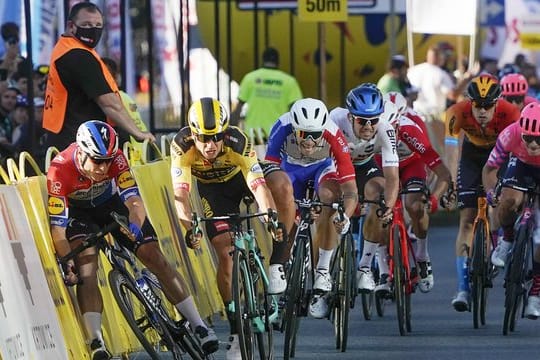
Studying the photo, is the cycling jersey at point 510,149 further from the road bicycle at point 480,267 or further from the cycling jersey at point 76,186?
the cycling jersey at point 76,186

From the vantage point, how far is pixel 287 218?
12422 mm

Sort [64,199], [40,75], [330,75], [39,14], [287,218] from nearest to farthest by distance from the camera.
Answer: [64,199], [287,218], [40,75], [39,14], [330,75]

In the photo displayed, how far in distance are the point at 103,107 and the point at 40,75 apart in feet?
18.4

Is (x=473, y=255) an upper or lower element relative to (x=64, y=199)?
lower

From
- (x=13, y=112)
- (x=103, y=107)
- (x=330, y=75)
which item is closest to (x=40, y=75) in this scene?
(x=13, y=112)

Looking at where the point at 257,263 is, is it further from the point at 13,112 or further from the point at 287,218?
the point at 13,112

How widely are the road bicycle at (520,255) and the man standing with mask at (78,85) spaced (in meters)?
2.96

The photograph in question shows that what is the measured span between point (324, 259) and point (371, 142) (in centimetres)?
132

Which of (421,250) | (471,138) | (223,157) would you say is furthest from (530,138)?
(223,157)

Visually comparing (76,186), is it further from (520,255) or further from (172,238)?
(520,255)

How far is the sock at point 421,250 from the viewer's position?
14796 millimetres

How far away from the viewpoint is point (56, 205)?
10.6 meters

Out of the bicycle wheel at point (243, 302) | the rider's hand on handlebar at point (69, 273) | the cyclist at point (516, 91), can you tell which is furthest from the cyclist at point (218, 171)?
the cyclist at point (516, 91)

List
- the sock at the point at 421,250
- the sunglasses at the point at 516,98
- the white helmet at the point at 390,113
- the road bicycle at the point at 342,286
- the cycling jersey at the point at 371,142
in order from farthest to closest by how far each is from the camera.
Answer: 1. the sunglasses at the point at 516,98
2. the sock at the point at 421,250
3. the white helmet at the point at 390,113
4. the cycling jersey at the point at 371,142
5. the road bicycle at the point at 342,286
